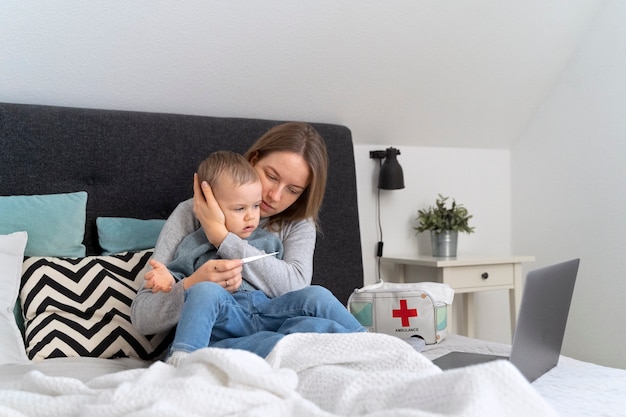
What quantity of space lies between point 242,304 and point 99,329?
435 millimetres

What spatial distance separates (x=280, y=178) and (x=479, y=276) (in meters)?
1.36

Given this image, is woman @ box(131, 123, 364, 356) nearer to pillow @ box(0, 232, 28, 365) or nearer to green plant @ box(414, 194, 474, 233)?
pillow @ box(0, 232, 28, 365)

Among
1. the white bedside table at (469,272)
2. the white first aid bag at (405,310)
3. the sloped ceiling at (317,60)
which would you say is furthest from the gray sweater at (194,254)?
the white bedside table at (469,272)

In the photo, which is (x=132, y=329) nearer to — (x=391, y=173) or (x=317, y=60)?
(x=317, y=60)

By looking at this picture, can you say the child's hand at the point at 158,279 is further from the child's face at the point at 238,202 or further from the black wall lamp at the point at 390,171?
the black wall lamp at the point at 390,171

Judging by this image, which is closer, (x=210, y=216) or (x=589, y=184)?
(x=210, y=216)

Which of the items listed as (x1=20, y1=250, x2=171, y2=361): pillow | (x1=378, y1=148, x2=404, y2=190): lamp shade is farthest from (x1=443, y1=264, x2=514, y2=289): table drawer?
(x1=20, y1=250, x2=171, y2=361): pillow

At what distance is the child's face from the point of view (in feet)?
5.80

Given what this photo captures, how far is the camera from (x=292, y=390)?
1.05 meters

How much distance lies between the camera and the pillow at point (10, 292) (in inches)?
68.5

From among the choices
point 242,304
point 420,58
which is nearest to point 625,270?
point 420,58

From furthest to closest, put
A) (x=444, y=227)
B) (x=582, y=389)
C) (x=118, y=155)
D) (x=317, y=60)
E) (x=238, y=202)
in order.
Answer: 1. (x=444, y=227)
2. (x=317, y=60)
3. (x=118, y=155)
4. (x=238, y=202)
5. (x=582, y=389)

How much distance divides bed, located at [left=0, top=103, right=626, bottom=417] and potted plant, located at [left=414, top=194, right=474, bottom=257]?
0.49m

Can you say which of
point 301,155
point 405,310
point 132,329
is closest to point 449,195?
point 405,310
